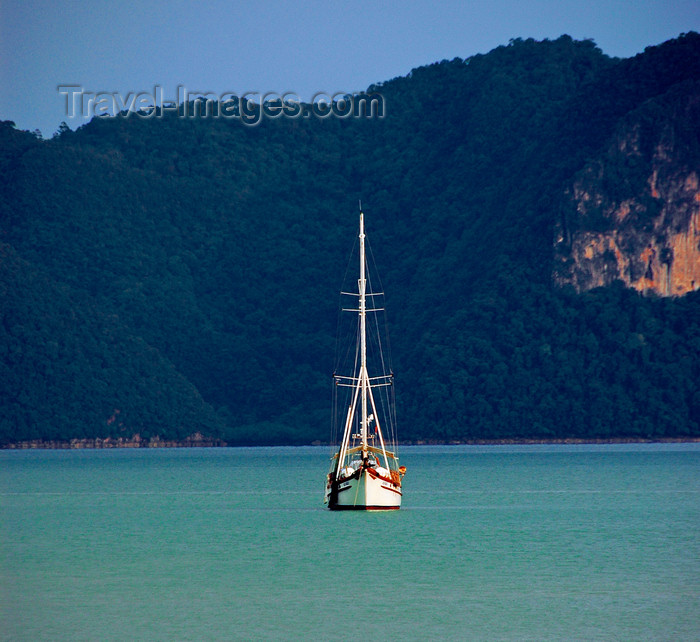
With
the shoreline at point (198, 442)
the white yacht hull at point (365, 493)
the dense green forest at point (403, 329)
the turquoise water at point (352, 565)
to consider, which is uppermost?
the dense green forest at point (403, 329)

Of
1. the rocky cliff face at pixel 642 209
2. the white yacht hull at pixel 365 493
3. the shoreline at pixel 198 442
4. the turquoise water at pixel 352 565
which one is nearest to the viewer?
the turquoise water at pixel 352 565

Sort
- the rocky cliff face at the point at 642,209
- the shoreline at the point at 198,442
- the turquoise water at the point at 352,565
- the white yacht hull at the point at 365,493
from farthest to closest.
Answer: the rocky cliff face at the point at 642,209 < the shoreline at the point at 198,442 < the white yacht hull at the point at 365,493 < the turquoise water at the point at 352,565

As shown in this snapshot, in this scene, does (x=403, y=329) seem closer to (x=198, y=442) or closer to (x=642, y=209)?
(x=198, y=442)

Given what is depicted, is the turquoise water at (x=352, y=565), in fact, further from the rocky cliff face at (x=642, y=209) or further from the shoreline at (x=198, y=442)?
the rocky cliff face at (x=642, y=209)

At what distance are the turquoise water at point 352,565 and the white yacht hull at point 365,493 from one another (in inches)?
28.5

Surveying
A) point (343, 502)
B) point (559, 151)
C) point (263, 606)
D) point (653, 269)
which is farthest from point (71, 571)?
point (559, 151)

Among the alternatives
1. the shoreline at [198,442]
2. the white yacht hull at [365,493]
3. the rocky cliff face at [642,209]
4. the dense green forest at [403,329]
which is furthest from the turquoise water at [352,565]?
the rocky cliff face at [642,209]

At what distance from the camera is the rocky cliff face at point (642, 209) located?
526ft

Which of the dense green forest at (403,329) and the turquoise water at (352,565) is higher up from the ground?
the dense green forest at (403,329)

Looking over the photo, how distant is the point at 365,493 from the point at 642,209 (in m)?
120

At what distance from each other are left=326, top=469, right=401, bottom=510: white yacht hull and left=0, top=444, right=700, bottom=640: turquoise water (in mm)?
724

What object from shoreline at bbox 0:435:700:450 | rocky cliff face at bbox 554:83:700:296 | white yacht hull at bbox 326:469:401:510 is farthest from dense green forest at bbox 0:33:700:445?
white yacht hull at bbox 326:469:401:510

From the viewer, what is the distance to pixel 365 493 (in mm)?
51344

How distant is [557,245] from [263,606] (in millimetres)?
139223
